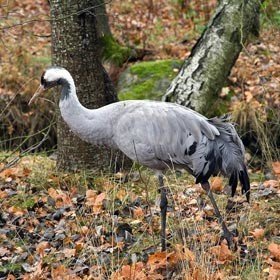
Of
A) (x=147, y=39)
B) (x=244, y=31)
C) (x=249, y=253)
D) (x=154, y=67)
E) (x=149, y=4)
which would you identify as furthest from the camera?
(x=149, y=4)

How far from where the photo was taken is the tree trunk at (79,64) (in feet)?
24.6

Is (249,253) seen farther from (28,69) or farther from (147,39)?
(147,39)

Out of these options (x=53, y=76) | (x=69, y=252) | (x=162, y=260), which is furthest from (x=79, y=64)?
(x=162, y=260)

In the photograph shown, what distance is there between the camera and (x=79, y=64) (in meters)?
7.65

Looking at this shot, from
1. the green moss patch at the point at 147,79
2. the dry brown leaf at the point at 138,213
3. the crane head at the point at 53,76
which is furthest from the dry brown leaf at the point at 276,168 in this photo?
the green moss patch at the point at 147,79

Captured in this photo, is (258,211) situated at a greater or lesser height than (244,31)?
lesser

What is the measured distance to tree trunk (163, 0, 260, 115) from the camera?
29.6 ft

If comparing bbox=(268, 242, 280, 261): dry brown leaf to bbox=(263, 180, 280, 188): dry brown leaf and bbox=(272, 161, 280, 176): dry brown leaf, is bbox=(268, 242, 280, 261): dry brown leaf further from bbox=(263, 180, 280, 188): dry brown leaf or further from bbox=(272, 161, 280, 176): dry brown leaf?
bbox=(263, 180, 280, 188): dry brown leaf

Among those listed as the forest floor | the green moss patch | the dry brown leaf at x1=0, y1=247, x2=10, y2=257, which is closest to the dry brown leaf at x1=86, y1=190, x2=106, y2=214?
the forest floor

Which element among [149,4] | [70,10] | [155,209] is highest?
[70,10]

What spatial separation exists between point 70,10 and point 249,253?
325 centimetres

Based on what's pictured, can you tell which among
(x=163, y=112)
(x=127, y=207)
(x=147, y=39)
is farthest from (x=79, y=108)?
(x=147, y=39)

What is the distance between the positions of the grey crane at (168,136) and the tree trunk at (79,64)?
4.45 feet

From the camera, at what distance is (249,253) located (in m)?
5.65
